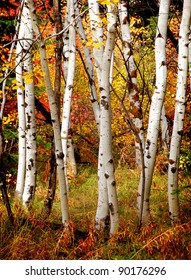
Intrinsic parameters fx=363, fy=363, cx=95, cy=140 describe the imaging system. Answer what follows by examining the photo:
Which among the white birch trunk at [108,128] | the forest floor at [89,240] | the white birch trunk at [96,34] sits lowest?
the forest floor at [89,240]

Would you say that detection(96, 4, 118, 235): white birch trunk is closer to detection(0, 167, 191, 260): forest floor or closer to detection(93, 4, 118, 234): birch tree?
detection(93, 4, 118, 234): birch tree

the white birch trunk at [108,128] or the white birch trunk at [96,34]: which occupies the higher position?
the white birch trunk at [96,34]

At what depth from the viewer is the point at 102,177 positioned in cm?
535

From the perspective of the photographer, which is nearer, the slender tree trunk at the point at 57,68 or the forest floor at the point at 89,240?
the forest floor at the point at 89,240

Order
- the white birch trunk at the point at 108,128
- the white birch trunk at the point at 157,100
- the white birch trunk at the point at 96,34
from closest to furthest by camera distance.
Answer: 1. the white birch trunk at the point at 108,128
2. the white birch trunk at the point at 157,100
3. the white birch trunk at the point at 96,34

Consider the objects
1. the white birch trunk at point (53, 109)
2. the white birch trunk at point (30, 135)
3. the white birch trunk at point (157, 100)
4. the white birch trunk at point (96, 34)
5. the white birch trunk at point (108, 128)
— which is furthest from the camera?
the white birch trunk at point (30, 135)

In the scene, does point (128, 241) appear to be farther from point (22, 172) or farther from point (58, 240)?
point (22, 172)

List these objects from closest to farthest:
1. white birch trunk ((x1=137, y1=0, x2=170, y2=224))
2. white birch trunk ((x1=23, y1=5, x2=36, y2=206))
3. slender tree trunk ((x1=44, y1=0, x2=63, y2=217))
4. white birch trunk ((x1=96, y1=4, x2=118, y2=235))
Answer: white birch trunk ((x1=96, y1=4, x2=118, y2=235)) → white birch trunk ((x1=137, y1=0, x2=170, y2=224)) → slender tree trunk ((x1=44, y1=0, x2=63, y2=217)) → white birch trunk ((x1=23, y1=5, x2=36, y2=206))

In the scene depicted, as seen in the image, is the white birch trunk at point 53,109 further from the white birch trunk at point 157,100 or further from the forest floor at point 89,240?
the white birch trunk at point 157,100

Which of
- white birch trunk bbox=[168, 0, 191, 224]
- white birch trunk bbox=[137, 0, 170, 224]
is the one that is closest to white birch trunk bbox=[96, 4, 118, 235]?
white birch trunk bbox=[137, 0, 170, 224]

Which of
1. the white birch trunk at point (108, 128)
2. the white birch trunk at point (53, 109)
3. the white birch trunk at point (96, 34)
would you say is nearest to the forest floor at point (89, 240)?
the white birch trunk at point (108, 128)

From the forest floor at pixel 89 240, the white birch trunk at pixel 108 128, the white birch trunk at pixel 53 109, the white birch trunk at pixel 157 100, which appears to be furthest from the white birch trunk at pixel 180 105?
the white birch trunk at pixel 53 109
